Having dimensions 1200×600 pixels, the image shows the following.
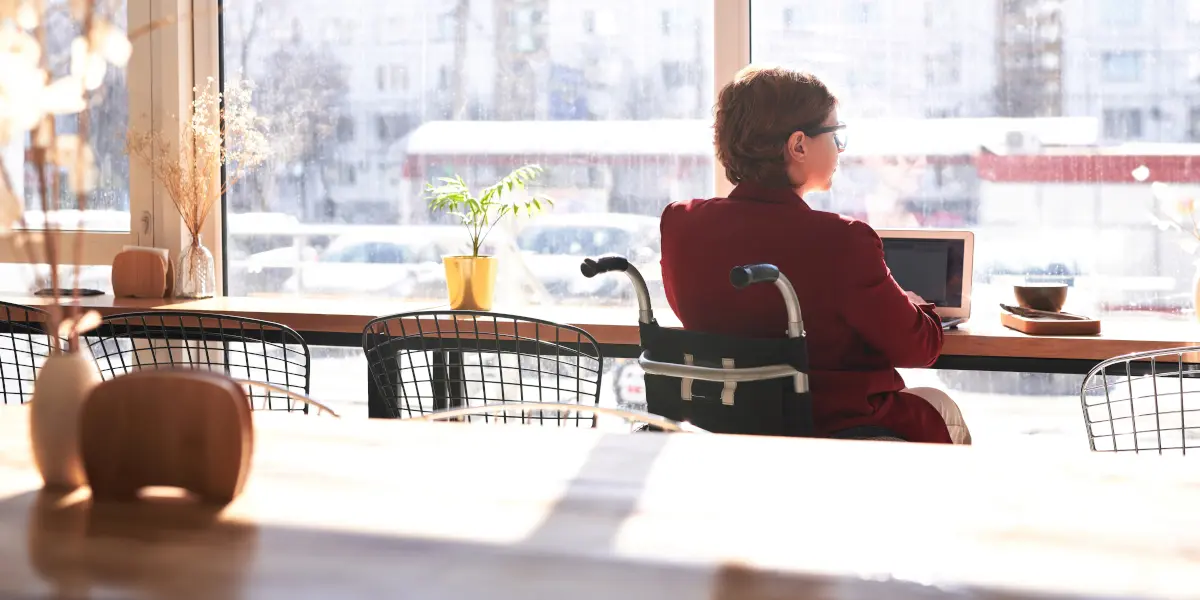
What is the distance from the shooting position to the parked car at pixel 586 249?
11.2 feet

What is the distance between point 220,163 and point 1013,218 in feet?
7.78

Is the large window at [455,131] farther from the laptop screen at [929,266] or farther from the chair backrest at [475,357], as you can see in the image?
the laptop screen at [929,266]

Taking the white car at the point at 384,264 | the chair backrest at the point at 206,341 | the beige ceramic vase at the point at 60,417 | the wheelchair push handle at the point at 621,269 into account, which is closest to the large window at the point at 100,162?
the chair backrest at the point at 206,341

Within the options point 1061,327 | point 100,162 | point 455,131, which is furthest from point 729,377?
point 100,162

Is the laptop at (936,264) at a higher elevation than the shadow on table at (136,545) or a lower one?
higher

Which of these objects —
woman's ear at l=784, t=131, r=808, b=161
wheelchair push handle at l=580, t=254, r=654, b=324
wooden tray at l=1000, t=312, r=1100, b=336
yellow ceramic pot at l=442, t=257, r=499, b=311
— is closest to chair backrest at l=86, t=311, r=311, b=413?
yellow ceramic pot at l=442, t=257, r=499, b=311

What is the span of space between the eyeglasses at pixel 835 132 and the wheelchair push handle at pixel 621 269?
0.43 metres

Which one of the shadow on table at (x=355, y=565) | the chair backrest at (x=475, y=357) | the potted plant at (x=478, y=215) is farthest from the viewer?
the potted plant at (x=478, y=215)

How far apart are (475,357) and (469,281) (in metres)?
0.36

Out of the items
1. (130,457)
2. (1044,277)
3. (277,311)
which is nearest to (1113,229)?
(1044,277)

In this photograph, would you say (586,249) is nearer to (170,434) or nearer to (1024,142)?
(1024,142)

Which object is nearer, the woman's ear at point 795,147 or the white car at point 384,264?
the woman's ear at point 795,147

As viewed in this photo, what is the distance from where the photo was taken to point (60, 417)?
3.19ft

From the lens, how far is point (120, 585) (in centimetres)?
73
